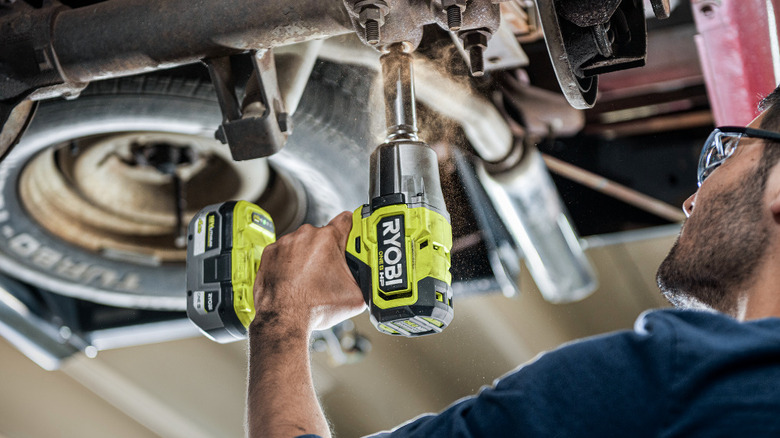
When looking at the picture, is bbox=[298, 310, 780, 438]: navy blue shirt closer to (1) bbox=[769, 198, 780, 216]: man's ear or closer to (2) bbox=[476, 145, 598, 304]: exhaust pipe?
(1) bbox=[769, 198, 780, 216]: man's ear

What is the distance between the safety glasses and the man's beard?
0.06m

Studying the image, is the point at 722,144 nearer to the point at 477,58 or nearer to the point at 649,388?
the point at 477,58

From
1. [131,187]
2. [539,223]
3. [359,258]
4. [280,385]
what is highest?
[359,258]

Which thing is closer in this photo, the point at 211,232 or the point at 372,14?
the point at 372,14

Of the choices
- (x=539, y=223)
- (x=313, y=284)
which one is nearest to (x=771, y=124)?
(x=313, y=284)

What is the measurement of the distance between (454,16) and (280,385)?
0.47 meters

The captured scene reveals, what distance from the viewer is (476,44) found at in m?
1.03

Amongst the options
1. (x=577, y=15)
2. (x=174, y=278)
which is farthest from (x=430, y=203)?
(x=174, y=278)

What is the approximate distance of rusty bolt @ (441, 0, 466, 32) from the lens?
92 centimetres

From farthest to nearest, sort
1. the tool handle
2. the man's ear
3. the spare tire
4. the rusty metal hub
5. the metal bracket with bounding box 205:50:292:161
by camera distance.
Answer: the rusty metal hub < the spare tire < the metal bracket with bounding box 205:50:292:161 < the tool handle < the man's ear

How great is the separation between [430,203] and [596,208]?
907mm

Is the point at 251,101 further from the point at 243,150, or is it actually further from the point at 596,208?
the point at 596,208

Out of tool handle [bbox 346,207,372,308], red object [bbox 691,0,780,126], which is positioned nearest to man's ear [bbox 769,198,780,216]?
red object [bbox 691,0,780,126]

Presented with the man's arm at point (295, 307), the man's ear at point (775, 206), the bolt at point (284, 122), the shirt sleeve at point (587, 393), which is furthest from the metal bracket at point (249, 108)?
the man's ear at point (775, 206)
